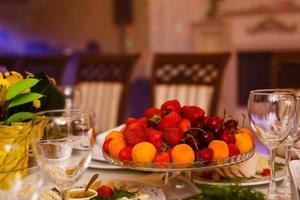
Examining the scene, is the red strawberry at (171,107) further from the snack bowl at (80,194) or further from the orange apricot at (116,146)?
the snack bowl at (80,194)

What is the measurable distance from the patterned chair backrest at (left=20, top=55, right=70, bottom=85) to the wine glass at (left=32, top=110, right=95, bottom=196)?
67.6 inches

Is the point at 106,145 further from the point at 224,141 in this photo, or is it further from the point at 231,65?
the point at 231,65

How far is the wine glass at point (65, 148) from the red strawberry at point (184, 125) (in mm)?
231

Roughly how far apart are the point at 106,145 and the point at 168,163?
0.17 meters

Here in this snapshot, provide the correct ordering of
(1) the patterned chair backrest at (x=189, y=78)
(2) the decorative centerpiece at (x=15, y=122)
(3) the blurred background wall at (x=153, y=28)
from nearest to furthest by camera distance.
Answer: (2) the decorative centerpiece at (x=15, y=122) → (1) the patterned chair backrest at (x=189, y=78) → (3) the blurred background wall at (x=153, y=28)

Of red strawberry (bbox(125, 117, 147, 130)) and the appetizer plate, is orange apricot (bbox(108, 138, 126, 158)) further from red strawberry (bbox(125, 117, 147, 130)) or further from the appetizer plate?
the appetizer plate

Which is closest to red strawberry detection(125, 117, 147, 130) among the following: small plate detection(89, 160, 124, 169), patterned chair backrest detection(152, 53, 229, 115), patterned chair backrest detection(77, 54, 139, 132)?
small plate detection(89, 160, 124, 169)

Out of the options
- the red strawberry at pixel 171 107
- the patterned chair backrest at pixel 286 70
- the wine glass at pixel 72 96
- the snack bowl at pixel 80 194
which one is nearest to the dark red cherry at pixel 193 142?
the red strawberry at pixel 171 107

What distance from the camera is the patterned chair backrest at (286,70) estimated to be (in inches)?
79.8

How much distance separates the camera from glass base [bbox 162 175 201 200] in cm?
109

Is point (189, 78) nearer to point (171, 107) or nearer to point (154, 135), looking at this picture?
point (171, 107)

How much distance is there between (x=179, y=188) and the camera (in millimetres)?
1113

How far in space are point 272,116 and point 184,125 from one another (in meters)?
0.18

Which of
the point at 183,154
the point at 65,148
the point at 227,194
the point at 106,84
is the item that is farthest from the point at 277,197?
the point at 106,84
